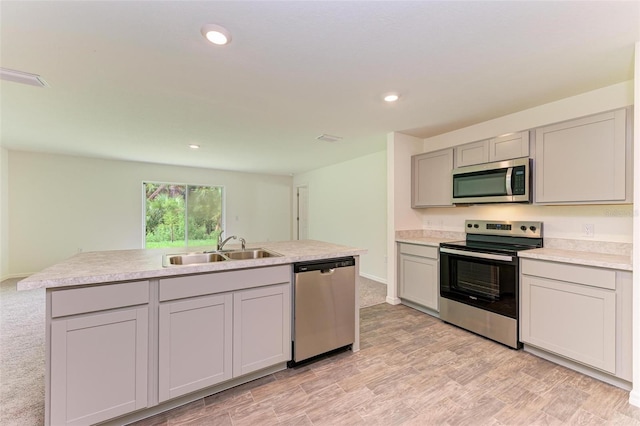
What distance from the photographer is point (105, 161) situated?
5.54 metres

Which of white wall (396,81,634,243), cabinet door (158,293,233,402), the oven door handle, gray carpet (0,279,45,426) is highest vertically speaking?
white wall (396,81,634,243)

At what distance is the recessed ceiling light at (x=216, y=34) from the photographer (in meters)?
1.57

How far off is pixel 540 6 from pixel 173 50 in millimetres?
2265

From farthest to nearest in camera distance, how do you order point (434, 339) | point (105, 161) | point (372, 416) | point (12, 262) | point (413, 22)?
point (105, 161), point (12, 262), point (434, 339), point (372, 416), point (413, 22)

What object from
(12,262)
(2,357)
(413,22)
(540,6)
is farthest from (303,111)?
(12,262)

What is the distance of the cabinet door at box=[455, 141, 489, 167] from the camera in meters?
3.00

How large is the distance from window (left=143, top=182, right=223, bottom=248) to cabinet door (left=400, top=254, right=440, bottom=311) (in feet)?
15.0

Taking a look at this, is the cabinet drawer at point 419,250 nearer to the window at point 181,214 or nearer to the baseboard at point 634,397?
the baseboard at point 634,397

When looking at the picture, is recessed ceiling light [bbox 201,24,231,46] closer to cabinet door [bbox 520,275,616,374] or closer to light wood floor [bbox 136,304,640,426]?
light wood floor [bbox 136,304,640,426]

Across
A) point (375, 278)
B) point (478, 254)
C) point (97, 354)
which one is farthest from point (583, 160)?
point (97, 354)

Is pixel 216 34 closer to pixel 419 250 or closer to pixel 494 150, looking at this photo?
pixel 494 150

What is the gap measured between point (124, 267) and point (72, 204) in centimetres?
527

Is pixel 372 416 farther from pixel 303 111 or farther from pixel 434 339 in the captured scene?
pixel 303 111

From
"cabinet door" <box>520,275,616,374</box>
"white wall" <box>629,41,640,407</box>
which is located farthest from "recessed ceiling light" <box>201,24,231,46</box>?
"cabinet door" <box>520,275,616,374</box>
